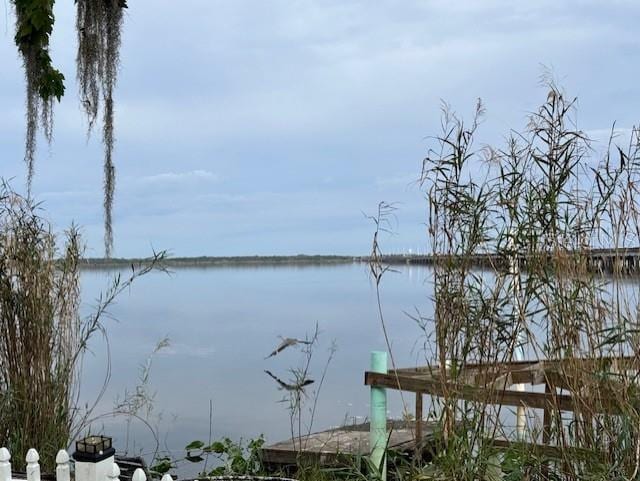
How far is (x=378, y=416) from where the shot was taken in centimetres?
391

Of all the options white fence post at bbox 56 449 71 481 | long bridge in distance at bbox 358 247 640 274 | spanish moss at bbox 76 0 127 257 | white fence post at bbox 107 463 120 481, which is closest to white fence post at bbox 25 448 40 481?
white fence post at bbox 56 449 71 481

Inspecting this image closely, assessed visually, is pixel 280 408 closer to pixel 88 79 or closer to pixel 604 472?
pixel 88 79

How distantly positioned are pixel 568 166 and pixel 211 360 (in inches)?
492

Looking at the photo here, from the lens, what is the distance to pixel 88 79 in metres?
5.52

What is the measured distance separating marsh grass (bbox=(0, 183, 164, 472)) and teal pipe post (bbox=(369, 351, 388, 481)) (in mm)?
1419

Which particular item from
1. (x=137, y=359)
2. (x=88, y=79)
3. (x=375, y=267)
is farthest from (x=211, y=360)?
(x=375, y=267)

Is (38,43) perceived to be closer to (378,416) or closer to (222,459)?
(378,416)

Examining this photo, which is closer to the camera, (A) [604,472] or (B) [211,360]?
(A) [604,472]

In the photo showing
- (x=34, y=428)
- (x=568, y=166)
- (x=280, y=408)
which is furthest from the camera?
A: (x=280, y=408)

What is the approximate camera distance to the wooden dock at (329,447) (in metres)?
4.42

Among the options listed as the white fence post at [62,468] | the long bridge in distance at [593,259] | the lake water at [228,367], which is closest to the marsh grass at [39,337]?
the lake water at [228,367]

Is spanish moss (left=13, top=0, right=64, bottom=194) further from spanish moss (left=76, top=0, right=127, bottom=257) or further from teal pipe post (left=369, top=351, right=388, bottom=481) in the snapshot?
teal pipe post (left=369, top=351, right=388, bottom=481)

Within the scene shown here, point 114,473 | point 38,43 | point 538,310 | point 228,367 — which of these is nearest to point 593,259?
point 538,310

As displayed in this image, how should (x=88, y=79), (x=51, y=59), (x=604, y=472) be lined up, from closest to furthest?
(x=604, y=472) → (x=51, y=59) → (x=88, y=79)
